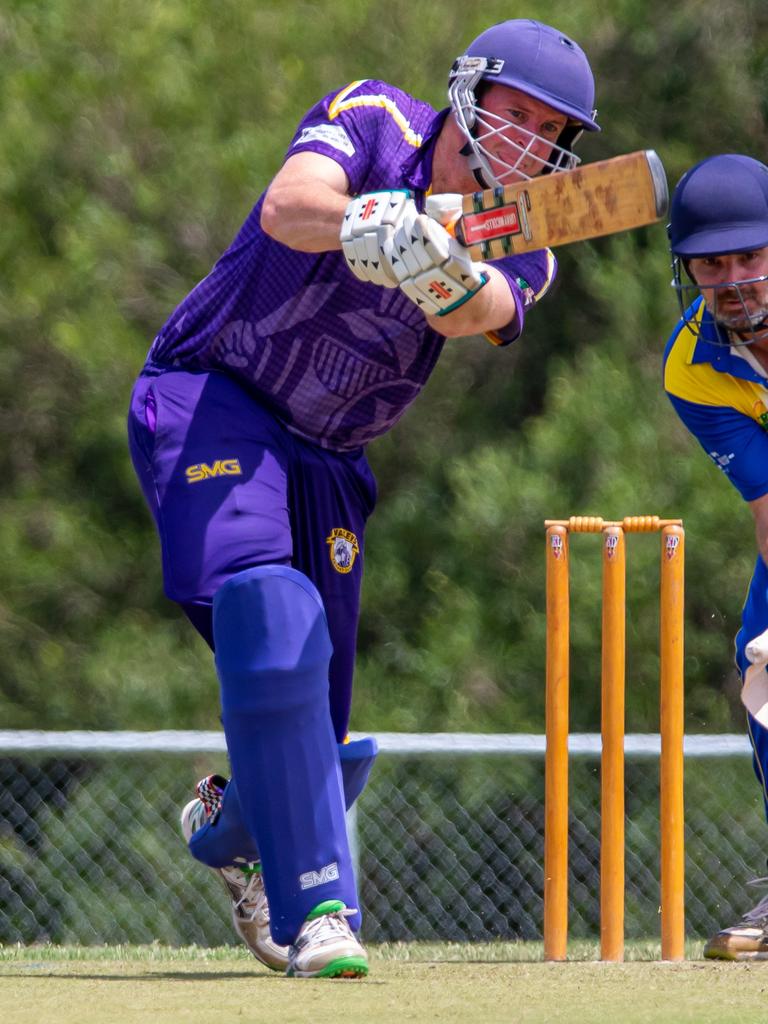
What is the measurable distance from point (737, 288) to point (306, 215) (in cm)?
93

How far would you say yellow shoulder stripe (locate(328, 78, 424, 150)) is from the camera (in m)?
3.03

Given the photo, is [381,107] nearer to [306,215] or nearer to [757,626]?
[306,215]

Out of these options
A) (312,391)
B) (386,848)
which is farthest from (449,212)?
(386,848)

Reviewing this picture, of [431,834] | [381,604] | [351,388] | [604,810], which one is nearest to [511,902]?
[431,834]

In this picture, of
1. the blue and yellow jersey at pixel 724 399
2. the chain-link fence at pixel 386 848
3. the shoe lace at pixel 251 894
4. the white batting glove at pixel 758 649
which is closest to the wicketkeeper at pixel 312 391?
Answer: the shoe lace at pixel 251 894

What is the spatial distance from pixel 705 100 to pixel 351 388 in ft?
20.0

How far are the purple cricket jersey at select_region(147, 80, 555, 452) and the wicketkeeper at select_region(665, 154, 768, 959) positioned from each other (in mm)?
409

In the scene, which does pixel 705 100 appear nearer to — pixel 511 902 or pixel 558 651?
pixel 511 902

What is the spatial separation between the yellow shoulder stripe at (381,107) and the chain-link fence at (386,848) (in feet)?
10.5

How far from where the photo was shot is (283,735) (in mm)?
2844

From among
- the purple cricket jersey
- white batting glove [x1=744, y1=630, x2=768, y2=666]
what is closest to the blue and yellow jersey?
white batting glove [x1=744, y1=630, x2=768, y2=666]

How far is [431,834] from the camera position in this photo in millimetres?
6129

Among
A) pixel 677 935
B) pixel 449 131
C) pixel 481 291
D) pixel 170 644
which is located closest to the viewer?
pixel 481 291

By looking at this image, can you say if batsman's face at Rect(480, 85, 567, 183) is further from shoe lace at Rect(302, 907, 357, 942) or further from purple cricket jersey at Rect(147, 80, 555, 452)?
shoe lace at Rect(302, 907, 357, 942)
